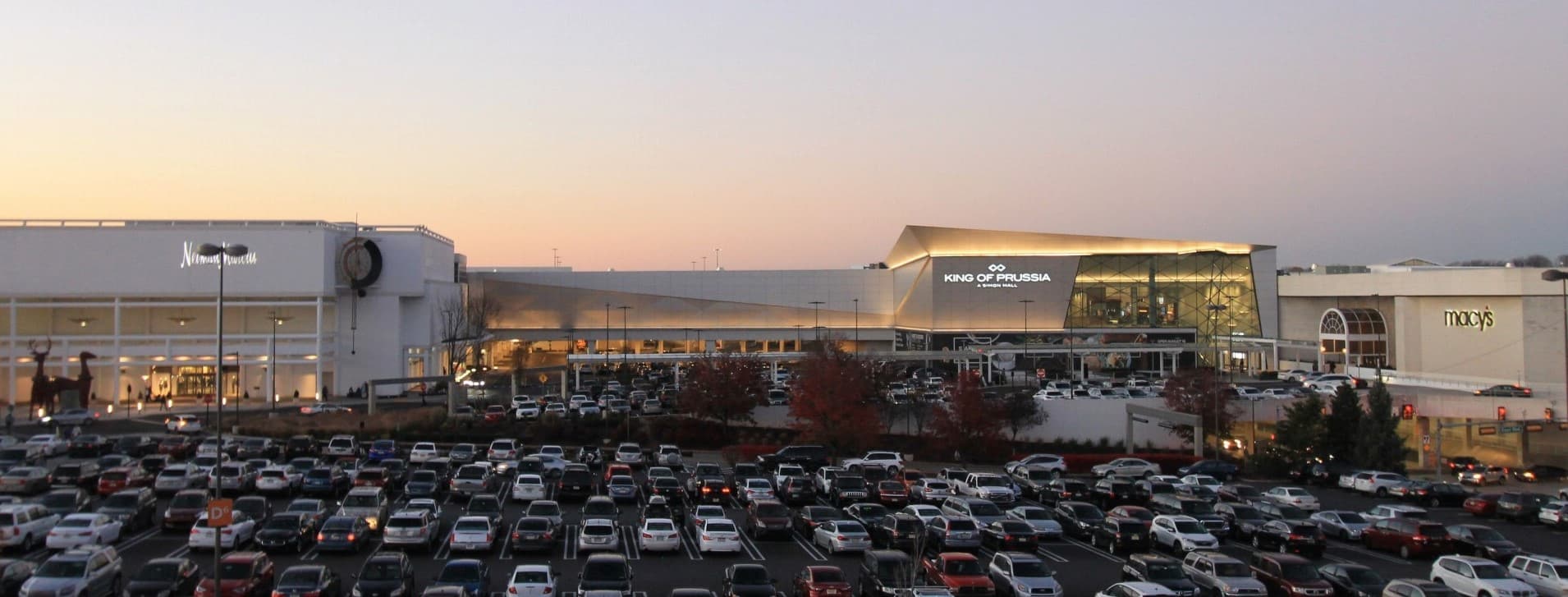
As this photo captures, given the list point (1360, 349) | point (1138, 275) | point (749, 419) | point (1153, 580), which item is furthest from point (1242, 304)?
point (1153, 580)

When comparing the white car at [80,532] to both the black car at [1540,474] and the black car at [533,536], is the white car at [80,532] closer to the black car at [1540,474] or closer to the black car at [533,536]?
the black car at [533,536]

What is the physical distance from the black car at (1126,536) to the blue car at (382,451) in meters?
23.7

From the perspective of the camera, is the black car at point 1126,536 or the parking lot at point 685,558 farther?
the black car at point 1126,536

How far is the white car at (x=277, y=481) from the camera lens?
96.7ft

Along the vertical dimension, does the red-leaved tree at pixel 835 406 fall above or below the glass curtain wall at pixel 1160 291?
below

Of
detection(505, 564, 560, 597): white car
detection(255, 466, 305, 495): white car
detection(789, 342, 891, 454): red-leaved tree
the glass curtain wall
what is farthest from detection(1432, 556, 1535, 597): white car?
the glass curtain wall

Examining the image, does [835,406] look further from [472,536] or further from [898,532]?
[472,536]

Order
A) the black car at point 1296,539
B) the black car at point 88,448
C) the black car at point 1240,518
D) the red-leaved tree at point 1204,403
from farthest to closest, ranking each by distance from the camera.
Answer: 1. the red-leaved tree at point 1204,403
2. the black car at point 88,448
3. the black car at point 1240,518
4. the black car at point 1296,539

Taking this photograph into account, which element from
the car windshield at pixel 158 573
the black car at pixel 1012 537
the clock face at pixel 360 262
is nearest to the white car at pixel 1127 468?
the black car at pixel 1012 537

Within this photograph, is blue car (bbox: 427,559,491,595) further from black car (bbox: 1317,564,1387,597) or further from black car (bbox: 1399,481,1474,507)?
black car (bbox: 1399,481,1474,507)

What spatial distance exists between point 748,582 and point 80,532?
13444mm

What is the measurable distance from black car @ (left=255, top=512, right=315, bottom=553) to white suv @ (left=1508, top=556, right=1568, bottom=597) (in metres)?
22.4

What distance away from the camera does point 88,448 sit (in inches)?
1596

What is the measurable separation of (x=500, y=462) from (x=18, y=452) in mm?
15782
